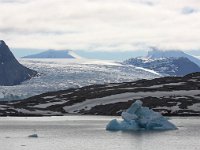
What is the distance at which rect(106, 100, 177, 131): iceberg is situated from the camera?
118 m

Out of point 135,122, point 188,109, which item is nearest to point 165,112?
point 188,109

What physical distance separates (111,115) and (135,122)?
7989 cm

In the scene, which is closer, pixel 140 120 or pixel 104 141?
pixel 104 141

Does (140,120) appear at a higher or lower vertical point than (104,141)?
higher

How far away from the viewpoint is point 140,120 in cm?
12044

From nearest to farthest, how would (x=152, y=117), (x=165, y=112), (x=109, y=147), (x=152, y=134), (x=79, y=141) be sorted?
(x=109, y=147) < (x=79, y=141) < (x=152, y=134) < (x=152, y=117) < (x=165, y=112)

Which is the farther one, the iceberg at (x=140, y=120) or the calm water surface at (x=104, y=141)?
the iceberg at (x=140, y=120)

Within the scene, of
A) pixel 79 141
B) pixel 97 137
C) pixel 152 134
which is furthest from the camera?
pixel 152 134

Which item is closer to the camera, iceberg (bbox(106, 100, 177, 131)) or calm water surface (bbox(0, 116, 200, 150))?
calm water surface (bbox(0, 116, 200, 150))

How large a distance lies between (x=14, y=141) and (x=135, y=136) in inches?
943

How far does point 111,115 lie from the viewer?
7869 inches

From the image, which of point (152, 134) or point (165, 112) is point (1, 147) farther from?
point (165, 112)

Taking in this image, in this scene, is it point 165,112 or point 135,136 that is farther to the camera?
point 165,112

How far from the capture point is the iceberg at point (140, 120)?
386ft
